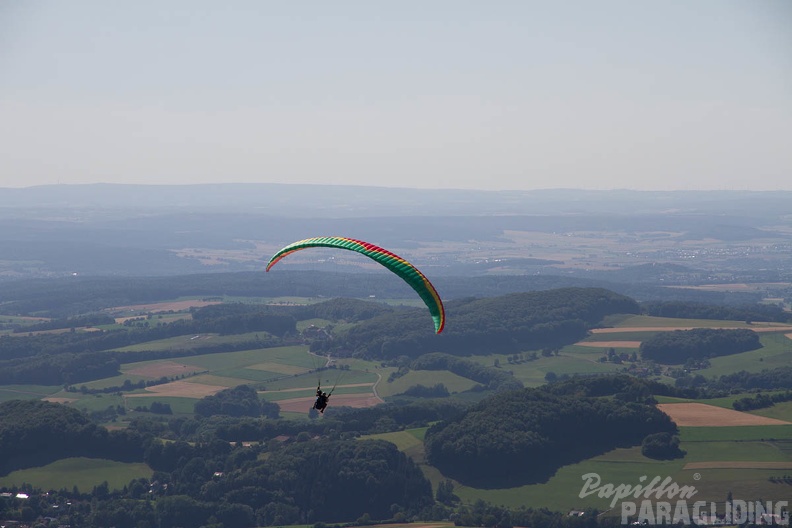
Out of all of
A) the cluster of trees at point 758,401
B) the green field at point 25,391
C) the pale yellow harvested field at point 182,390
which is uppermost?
the cluster of trees at point 758,401

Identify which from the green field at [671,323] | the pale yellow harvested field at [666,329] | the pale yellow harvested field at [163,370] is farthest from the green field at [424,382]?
the green field at [671,323]

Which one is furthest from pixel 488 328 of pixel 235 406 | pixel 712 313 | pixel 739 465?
pixel 739 465

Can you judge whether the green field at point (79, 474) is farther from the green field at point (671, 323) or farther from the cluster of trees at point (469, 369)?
the green field at point (671, 323)

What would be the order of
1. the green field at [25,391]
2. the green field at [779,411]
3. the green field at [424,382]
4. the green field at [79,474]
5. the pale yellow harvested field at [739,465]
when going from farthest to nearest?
1. the green field at [424,382]
2. the green field at [25,391]
3. the green field at [779,411]
4. the green field at [79,474]
5. the pale yellow harvested field at [739,465]

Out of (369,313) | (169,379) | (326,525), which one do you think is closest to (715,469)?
(326,525)

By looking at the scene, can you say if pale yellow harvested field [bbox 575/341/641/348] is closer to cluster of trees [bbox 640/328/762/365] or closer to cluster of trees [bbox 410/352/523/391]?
cluster of trees [bbox 640/328/762/365]

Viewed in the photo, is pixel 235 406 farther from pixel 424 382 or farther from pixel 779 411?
pixel 779 411
